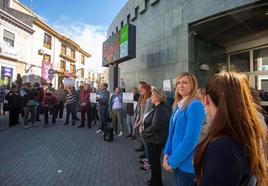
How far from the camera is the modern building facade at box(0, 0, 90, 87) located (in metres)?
20.4

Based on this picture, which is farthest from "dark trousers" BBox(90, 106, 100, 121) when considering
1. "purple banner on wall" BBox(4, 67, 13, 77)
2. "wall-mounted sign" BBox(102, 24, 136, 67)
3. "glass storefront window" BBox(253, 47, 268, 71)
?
"purple banner on wall" BBox(4, 67, 13, 77)

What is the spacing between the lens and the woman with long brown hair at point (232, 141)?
0.93 meters

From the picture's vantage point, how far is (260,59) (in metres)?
9.04

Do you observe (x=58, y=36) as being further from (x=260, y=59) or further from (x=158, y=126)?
(x=158, y=126)

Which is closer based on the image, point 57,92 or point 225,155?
point 225,155

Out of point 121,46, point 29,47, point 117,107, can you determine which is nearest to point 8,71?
point 29,47

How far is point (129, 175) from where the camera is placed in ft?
13.2

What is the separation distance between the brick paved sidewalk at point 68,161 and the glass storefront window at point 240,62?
23.2 ft

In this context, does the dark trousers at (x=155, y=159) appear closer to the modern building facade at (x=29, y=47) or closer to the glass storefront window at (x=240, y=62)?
the glass storefront window at (x=240, y=62)

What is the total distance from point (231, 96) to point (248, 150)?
0.29 metres

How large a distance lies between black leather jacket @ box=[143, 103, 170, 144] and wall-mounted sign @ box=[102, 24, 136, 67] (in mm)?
6487

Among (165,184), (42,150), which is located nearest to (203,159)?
(165,184)

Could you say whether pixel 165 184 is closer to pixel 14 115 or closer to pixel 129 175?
pixel 129 175

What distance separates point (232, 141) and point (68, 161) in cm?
462
